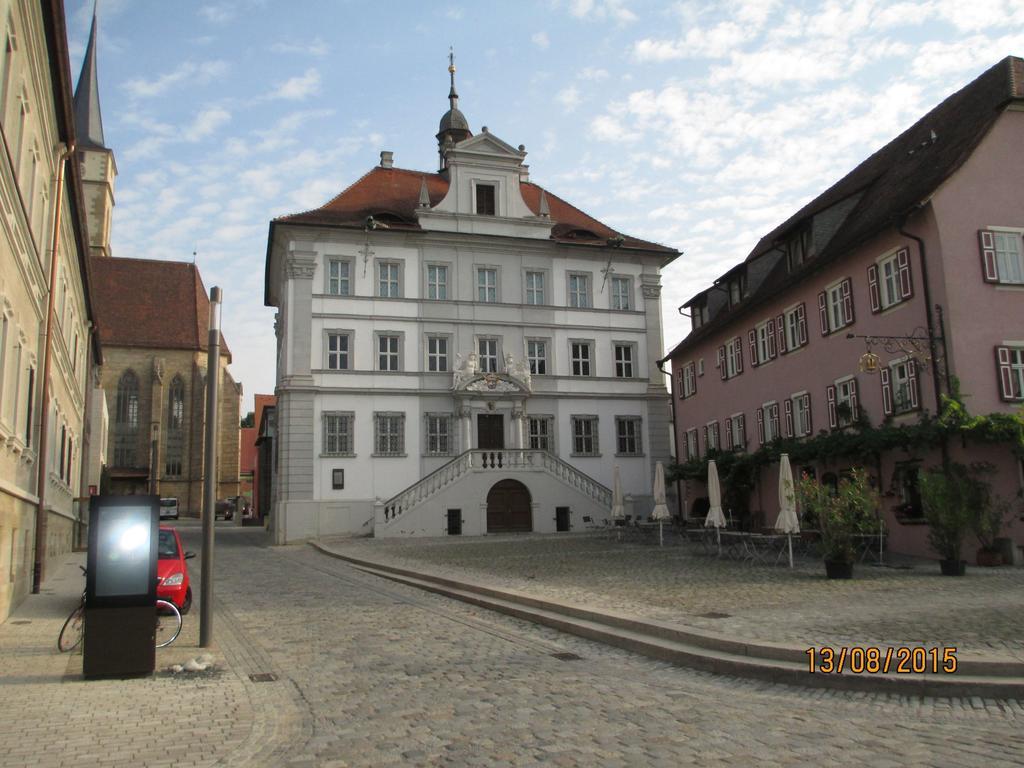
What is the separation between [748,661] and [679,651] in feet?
3.11

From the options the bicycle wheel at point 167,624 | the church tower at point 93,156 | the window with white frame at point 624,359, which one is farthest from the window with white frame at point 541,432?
the church tower at point 93,156

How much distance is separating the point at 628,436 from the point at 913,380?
66.8 feet

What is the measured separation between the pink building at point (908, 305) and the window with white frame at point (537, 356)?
11247mm

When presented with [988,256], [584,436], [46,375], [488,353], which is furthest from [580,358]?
[46,375]

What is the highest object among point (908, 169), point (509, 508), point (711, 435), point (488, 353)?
point (908, 169)

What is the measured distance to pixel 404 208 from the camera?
4162 centimetres

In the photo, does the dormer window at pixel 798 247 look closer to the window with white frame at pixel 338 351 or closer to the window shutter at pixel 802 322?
the window shutter at pixel 802 322

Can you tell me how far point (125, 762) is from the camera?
6426 mm

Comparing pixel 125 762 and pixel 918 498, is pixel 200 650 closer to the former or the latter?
pixel 125 762

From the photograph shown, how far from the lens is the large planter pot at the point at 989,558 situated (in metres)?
19.4

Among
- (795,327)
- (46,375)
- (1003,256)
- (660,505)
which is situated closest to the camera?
(46,375)

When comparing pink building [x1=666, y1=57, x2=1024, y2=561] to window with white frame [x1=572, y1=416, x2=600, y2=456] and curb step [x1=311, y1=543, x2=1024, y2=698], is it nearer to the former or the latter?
window with white frame [x1=572, y1=416, x2=600, y2=456]

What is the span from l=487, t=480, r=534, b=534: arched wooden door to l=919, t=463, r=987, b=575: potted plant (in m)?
20.7

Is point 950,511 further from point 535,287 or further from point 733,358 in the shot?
point 535,287
